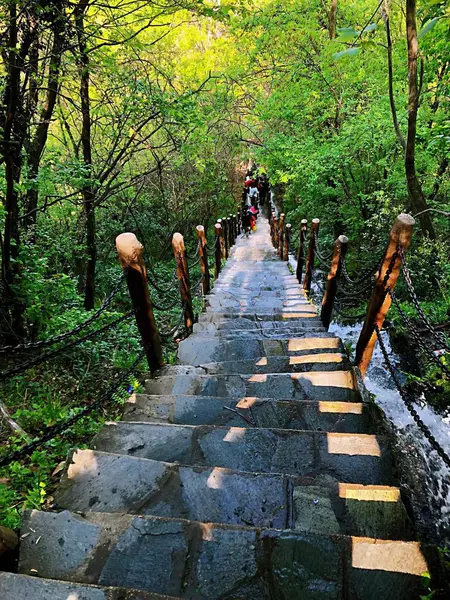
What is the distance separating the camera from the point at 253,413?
104 inches

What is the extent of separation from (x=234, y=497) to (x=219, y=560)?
35 centimetres

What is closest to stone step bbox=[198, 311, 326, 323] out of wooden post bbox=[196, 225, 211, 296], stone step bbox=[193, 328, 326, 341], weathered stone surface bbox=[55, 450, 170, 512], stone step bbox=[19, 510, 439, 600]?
stone step bbox=[193, 328, 326, 341]

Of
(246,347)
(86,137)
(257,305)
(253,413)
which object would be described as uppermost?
(86,137)

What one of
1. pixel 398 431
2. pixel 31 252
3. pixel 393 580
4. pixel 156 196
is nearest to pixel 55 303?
pixel 31 252

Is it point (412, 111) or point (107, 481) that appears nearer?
point (107, 481)

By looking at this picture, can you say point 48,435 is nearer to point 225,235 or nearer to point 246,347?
point 246,347

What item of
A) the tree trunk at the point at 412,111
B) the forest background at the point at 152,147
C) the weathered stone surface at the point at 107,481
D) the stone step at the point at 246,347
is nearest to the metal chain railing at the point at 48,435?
the weathered stone surface at the point at 107,481

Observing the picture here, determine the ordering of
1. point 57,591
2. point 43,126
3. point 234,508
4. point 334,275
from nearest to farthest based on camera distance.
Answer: point 57,591
point 234,508
point 334,275
point 43,126

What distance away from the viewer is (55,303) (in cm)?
552

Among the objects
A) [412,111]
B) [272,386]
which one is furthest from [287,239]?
[272,386]

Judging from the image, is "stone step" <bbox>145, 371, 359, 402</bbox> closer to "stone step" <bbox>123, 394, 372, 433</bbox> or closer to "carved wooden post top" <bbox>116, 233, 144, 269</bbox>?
"stone step" <bbox>123, 394, 372, 433</bbox>

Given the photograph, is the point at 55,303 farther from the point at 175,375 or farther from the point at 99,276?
the point at 99,276

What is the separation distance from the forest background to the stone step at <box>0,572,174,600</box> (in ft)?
4.89

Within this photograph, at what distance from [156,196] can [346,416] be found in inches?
500
